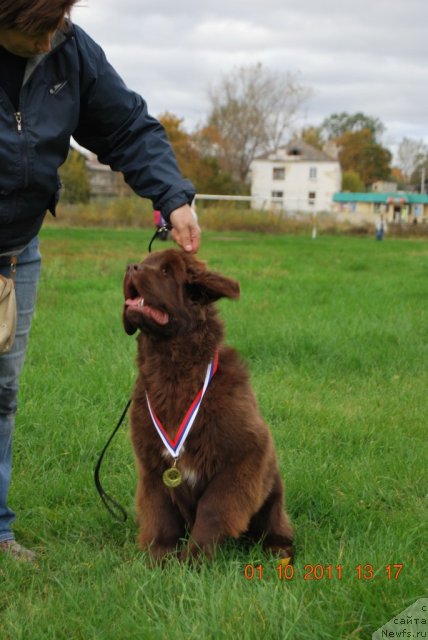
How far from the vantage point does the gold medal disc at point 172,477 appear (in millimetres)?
3342

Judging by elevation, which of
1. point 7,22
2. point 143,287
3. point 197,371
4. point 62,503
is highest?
point 7,22

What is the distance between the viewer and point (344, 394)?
6316 mm

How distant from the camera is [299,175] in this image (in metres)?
80.9

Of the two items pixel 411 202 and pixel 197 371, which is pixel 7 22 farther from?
pixel 411 202

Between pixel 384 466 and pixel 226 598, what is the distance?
2.15 meters

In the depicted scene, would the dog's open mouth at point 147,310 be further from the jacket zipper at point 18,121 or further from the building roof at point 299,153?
the building roof at point 299,153

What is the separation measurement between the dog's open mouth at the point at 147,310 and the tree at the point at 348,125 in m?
102

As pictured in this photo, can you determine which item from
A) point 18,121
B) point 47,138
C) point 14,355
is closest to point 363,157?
point 14,355

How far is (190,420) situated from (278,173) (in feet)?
257

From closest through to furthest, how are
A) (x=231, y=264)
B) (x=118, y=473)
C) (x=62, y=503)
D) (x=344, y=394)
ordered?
(x=62, y=503) < (x=118, y=473) < (x=344, y=394) < (x=231, y=264)

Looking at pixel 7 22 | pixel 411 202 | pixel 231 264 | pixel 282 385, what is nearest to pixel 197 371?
pixel 7 22

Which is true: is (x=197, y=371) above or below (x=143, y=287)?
below

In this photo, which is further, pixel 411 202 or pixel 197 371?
pixel 411 202

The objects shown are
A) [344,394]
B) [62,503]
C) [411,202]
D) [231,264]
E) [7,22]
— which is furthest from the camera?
[411,202]
